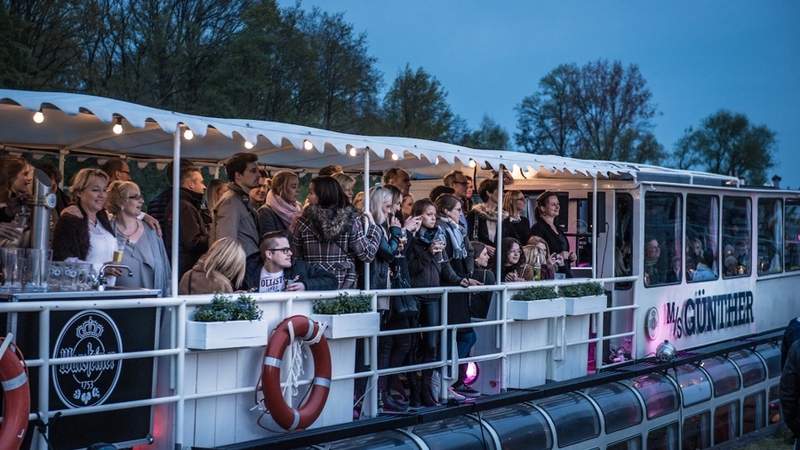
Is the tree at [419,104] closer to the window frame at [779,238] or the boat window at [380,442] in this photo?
the window frame at [779,238]

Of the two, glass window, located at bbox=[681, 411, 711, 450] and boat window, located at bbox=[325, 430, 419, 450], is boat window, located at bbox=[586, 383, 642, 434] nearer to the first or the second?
glass window, located at bbox=[681, 411, 711, 450]

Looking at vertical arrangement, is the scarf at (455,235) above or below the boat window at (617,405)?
above

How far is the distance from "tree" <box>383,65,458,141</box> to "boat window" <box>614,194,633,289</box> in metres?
28.0

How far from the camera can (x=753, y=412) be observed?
13.1 meters

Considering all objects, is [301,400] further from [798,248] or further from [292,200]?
[798,248]

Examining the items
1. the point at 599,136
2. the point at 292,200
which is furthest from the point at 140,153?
the point at 599,136

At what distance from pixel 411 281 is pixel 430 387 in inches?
35.2

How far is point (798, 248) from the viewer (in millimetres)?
15359

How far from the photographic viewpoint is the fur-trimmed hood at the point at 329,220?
23.7 ft

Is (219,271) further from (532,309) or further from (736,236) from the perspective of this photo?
(736,236)

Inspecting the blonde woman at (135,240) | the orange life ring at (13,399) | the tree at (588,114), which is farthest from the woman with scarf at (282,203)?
the tree at (588,114)

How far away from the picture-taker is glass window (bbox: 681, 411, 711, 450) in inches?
451

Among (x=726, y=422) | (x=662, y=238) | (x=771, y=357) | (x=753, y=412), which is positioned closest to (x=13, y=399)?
(x=662, y=238)

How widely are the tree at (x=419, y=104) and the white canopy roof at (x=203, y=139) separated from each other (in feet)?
93.6
